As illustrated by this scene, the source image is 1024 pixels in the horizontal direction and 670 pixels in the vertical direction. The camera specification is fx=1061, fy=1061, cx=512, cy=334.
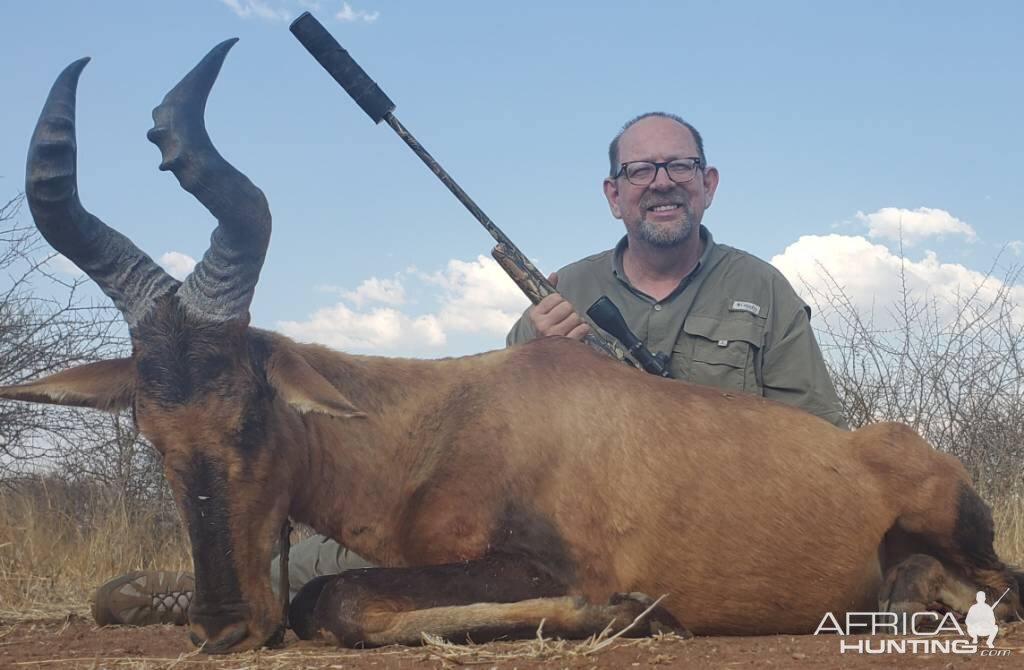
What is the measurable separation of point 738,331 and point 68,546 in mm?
6286

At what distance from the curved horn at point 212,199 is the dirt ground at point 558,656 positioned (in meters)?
1.40

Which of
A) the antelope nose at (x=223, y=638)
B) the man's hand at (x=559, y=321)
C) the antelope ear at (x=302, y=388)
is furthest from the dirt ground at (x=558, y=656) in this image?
the man's hand at (x=559, y=321)

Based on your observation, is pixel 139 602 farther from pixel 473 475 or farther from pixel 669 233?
pixel 669 233

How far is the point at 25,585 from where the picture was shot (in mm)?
7906

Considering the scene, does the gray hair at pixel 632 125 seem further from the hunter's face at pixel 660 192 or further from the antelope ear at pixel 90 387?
the antelope ear at pixel 90 387

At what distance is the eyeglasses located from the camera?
24.2 feet

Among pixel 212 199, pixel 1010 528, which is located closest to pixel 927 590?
pixel 212 199

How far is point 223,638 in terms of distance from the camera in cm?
426

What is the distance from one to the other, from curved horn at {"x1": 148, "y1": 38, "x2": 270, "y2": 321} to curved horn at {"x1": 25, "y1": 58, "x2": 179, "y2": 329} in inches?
8.0

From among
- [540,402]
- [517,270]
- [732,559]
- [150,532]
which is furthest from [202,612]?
[150,532]

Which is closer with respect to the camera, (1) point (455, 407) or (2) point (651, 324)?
(1) point (455, 407)

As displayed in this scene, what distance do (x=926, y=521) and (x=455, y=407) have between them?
2350 millimetres

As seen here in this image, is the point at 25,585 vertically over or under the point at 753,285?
under

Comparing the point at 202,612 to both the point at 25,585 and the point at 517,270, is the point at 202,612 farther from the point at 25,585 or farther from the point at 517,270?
the point at 25,585
